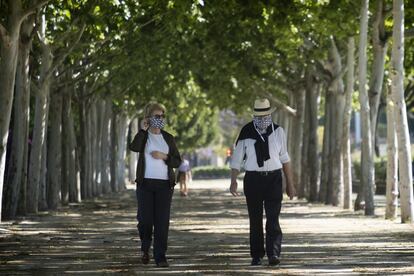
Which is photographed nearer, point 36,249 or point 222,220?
point 36,249

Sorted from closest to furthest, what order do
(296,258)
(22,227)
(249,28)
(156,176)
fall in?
(156,176), (296,258), (22,227), (249,28)

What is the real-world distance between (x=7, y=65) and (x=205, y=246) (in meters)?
6.23

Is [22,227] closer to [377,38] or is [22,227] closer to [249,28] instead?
[377,38]

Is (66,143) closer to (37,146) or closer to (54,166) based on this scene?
(54,166)

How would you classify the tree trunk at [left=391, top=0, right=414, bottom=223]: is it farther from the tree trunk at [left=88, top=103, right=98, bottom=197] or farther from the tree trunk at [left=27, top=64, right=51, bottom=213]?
the tree trunk at [left=88, top=103, right=98, bottom=197]

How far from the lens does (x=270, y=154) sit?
39.2 ft

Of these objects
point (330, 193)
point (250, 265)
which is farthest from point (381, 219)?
point (250, 265)

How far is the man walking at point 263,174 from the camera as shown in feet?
39.1

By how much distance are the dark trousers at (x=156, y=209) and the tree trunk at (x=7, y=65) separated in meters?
7.80

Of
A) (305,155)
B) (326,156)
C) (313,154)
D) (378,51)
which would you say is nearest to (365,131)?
(378,51)

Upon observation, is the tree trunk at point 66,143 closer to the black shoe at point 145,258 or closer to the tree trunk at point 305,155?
the tree trunk at point 305,155

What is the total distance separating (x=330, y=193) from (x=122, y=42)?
796 centimetres

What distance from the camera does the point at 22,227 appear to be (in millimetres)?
20719

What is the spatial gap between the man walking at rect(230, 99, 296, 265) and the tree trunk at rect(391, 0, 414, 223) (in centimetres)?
962
